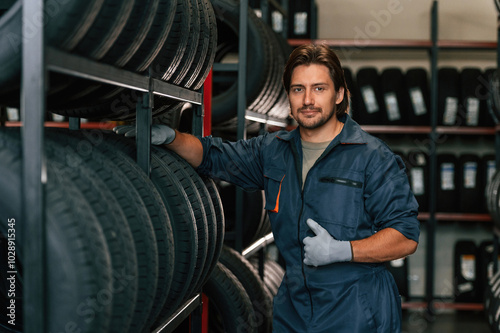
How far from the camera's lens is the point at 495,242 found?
4.20 m

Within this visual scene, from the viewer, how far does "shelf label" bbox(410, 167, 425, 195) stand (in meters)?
4.53

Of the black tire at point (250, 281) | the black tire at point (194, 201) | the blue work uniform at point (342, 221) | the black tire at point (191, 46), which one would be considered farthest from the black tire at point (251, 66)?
the black tire at point (194, 201)

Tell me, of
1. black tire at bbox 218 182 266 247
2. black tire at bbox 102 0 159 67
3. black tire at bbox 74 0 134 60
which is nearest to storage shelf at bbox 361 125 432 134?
black tire at bbox 218 182 266 247

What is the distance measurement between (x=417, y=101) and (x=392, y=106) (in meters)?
0.21

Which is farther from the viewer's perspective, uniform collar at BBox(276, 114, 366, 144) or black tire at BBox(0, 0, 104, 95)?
uniform collar at BBox(276, 114, 366, 144)

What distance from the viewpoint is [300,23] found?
4637 mm

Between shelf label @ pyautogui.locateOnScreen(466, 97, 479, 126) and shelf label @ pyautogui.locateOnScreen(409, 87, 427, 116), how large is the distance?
14.4 inches

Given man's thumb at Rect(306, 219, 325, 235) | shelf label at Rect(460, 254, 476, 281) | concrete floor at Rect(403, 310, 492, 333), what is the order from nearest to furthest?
man's thumb at Rect(306, 219, 325, 235) → concrete floor at Rect(403, 310, 492, 333) → shelf label at Rect(460, 254, 476, 281)

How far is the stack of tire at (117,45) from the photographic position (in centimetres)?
105

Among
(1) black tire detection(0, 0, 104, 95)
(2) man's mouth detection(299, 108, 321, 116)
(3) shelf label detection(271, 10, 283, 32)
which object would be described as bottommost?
(2) man's mouth detection(299, 108, 321, 116)

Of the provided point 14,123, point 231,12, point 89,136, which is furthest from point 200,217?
point 14,123

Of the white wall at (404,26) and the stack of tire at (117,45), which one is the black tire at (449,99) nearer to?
the white wall at (404,26)

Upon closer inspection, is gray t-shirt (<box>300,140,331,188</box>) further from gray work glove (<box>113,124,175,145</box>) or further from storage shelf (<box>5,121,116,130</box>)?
storage shelf (<box>5,121,116,130</box>)

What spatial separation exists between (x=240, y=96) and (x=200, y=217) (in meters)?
1.11
